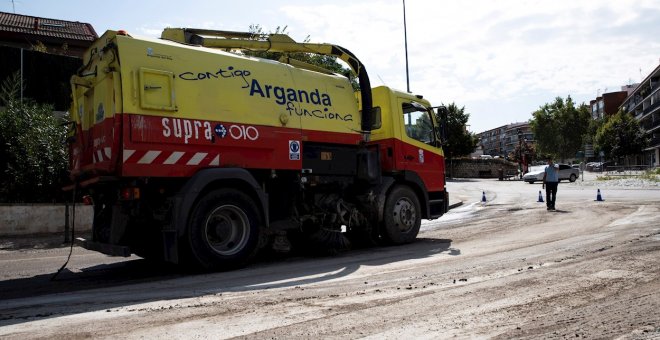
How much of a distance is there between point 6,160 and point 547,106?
97.0 metres

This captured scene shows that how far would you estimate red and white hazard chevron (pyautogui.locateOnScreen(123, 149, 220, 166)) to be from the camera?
615 cm

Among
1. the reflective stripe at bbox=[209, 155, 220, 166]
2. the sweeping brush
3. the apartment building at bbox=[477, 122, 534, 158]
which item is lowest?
the sweeping brush

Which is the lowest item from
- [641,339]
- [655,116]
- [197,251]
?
[641,339]

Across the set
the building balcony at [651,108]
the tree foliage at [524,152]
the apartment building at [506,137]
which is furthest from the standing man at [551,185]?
the apartment building at [506,137]

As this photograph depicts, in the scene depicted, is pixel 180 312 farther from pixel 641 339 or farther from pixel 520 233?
pixel 520 233

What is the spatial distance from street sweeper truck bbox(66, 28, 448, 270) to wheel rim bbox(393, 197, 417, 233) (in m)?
0.08

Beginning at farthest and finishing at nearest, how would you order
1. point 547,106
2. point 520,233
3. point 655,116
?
point 547,106 < point 655,116 < point 520,233

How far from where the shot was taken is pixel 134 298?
5.18m

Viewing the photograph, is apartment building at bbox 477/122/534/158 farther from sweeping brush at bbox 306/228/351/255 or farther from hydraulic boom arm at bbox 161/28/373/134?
sweeping brush at bbox 306/228/351/255

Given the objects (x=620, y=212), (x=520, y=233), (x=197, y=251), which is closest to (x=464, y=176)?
(x=620, y=212)

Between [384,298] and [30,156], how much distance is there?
39.9 feet

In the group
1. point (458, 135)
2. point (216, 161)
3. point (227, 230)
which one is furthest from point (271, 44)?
point (458, 135)

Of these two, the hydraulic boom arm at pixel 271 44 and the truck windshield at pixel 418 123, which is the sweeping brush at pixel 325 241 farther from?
the truck windshield at pixel 418 123

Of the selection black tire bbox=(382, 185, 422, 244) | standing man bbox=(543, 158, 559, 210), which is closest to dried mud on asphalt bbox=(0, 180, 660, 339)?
black tire bbox=(382, 185, 422, 244)
